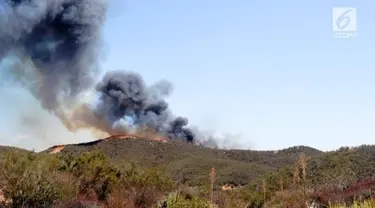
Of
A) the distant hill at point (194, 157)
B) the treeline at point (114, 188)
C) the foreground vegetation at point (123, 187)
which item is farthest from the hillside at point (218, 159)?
the treeline at point (114, 188)

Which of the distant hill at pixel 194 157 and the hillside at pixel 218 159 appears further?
the distant hill at pixel 194 157

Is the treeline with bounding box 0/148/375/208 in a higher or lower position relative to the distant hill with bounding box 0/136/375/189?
lower

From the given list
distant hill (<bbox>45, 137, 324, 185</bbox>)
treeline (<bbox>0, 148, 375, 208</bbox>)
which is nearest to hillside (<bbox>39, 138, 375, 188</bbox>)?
distant hill (<bbox>45, 137, 324, 185</bbox>)

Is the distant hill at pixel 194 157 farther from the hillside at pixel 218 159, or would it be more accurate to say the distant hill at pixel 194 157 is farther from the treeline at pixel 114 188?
the treeline at pixel 114 188

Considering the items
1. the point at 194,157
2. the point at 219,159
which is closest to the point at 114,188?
the point at 194,157

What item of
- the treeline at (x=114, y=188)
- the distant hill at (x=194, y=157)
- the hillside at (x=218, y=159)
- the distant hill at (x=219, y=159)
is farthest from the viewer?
the distant hill at (x=194, y=157)

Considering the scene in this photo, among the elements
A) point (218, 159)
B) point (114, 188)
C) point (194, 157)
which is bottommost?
point (114, 188)

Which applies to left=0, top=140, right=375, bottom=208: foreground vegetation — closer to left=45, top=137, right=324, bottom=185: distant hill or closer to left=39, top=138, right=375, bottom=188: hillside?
left=39, top=138, right=375, bottom=188: hillside

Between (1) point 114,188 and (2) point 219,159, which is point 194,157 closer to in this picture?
(2) point 219,159

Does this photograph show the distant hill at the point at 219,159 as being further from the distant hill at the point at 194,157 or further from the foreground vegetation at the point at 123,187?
the foreground vegetation at the point at 123,187

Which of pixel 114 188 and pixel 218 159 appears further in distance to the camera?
pixel 218 159

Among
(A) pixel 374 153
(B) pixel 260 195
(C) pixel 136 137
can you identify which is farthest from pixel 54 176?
(C) pixel 136 137

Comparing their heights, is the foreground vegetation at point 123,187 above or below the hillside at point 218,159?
below

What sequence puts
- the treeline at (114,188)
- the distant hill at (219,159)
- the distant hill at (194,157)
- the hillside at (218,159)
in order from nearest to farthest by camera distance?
the treeline at (114,188) → the distant hill at (219,159) → the hillside at (218,159) → the distant hill at (194,157)
